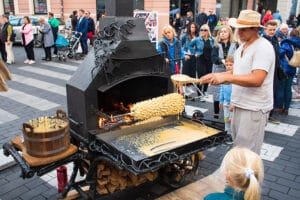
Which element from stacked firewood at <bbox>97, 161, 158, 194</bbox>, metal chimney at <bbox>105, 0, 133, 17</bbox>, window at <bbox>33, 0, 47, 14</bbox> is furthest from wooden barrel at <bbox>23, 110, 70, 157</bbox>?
window at <bbox>33, 0, 47, 14</bbox>

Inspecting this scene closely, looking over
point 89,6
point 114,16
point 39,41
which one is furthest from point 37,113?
point 89,6

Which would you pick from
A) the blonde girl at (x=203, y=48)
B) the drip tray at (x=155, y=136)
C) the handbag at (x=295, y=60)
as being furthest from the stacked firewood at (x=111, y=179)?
the blonde girl at (x=203, y=48)

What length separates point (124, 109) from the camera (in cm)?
450

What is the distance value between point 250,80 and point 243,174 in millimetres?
1178

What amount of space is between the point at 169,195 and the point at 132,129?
38.9 inches

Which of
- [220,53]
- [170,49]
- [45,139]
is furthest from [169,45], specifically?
[45,139]

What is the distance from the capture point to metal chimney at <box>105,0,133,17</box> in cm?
409

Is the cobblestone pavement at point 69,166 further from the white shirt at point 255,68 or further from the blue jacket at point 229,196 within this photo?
the blue jacket at point 229,196

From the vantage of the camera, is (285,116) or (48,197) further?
(285,116)

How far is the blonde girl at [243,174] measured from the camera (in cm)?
225

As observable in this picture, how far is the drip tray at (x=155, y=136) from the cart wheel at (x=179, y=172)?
0.49 meters

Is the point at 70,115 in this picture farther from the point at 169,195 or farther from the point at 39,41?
the point at 39,41

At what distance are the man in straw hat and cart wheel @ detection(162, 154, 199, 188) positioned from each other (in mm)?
961

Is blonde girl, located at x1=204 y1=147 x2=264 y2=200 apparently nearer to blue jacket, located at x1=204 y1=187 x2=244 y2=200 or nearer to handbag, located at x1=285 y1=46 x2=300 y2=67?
blue jacket, located at x1=204 y1=187 x2=244 y2=200
